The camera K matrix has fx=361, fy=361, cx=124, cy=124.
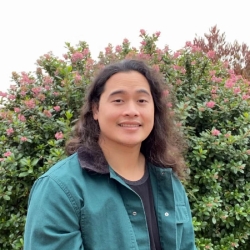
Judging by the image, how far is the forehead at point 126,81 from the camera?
5.73 ft

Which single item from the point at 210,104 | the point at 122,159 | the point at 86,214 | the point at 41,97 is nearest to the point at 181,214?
the point at 122,159

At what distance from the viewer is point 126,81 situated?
69.2 inches

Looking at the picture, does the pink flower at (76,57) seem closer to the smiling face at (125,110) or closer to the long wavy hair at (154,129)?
the long wavy hair at (154,129)

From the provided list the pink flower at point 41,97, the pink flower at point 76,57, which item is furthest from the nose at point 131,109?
the pink flower at point 76,57

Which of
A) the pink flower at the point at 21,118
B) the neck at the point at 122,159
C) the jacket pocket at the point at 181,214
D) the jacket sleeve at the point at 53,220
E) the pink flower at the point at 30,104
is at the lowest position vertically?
the jacket pocket at the point at 181,214

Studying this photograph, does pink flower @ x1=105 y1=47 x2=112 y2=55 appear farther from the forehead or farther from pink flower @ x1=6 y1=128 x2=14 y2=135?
the forehead

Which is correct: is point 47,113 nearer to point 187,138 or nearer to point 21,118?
point 21,118

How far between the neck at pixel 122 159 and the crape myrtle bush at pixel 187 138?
912 millimetres

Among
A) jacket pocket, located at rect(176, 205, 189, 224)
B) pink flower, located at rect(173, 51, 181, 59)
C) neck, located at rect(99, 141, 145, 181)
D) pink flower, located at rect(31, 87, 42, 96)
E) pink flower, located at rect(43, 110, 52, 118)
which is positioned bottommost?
jacket pocket, located at rect(176, 205, 189, 224)

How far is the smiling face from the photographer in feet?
5.56

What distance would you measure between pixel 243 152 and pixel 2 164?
1943 millimetres

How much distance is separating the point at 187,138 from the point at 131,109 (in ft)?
4.62

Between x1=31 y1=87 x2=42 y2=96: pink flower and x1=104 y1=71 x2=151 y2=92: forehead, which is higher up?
x1=104 y1=71 x2=151 y2=92: forehead

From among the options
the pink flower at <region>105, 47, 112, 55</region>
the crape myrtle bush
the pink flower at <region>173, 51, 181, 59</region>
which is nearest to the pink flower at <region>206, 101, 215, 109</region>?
the crape myrtle bush
